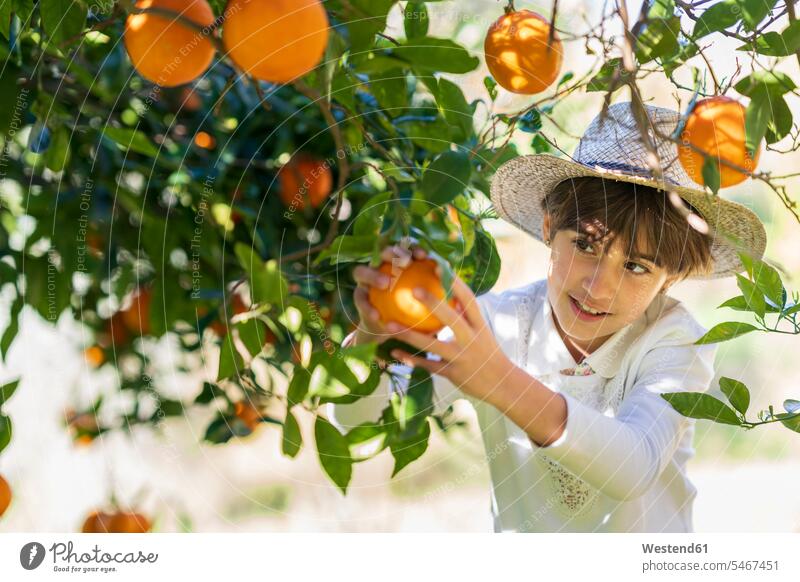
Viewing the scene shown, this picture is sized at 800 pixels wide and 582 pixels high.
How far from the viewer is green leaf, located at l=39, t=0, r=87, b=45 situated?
0.45 meters

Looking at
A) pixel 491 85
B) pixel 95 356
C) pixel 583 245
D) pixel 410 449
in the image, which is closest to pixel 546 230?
pixel 583 245

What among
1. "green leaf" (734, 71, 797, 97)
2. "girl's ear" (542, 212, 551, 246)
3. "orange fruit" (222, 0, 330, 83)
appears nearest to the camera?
"orange fruit" (222, 0, 330, 83)

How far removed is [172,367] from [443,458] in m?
0.22

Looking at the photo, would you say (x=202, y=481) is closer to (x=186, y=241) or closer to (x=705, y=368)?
(x=186, y=241)

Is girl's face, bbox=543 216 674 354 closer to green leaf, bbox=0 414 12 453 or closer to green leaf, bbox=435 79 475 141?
green leaf, bbox=435 79 475 141

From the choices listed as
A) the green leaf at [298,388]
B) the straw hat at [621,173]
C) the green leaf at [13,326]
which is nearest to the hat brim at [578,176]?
the straw hat at [621,173]

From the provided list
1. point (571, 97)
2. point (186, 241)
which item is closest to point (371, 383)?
point (186, 241)

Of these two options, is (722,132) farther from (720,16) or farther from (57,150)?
(57,150)

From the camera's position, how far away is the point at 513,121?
1.92 ft

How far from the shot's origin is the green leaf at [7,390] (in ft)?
1.75

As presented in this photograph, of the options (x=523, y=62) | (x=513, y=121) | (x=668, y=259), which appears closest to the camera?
(x=523, y=62)

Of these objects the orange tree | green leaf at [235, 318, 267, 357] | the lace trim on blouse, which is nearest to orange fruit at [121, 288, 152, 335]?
the orange tree

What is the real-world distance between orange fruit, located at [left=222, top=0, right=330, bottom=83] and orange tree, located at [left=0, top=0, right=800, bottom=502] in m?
0.03

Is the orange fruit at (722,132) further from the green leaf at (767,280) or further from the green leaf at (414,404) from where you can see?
the green leaf at (414,404)
